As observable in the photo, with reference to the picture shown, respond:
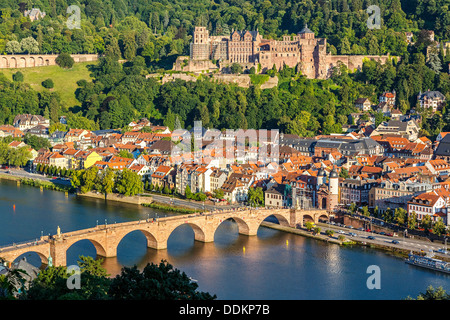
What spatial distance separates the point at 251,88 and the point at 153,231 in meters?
27.9

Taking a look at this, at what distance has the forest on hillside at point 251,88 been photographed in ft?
167

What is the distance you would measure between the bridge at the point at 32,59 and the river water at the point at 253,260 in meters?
31.8

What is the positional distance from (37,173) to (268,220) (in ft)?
59.7

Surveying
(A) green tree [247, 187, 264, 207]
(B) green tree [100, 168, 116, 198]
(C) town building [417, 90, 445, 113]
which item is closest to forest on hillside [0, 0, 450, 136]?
(C) town building [417, 90, 445, 113]

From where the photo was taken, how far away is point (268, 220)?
32125 mm

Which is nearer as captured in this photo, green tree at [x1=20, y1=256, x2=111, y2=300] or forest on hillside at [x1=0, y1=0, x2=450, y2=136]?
green tree at [x1=20, y1=256, x2=111, y2=300]

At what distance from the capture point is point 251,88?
174ft

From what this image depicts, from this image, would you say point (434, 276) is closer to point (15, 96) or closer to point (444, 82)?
point (444, 82)

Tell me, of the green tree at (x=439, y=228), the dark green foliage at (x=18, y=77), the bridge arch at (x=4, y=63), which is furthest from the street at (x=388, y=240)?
the bridge arch at (x=4, y=63)

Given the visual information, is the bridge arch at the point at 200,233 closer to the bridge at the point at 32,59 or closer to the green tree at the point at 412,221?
the green tree at the point at 412,221

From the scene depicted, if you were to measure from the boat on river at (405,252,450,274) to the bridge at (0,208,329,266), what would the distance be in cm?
644

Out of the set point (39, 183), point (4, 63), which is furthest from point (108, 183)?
point (4, 63)

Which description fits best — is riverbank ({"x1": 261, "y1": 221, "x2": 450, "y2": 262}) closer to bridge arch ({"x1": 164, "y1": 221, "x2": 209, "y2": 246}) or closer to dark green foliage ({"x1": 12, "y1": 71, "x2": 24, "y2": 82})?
bridge arch ({"x1": 164, "y1": 221, "x2": 209, "y2": 246})

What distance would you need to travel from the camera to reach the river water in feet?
72.7
